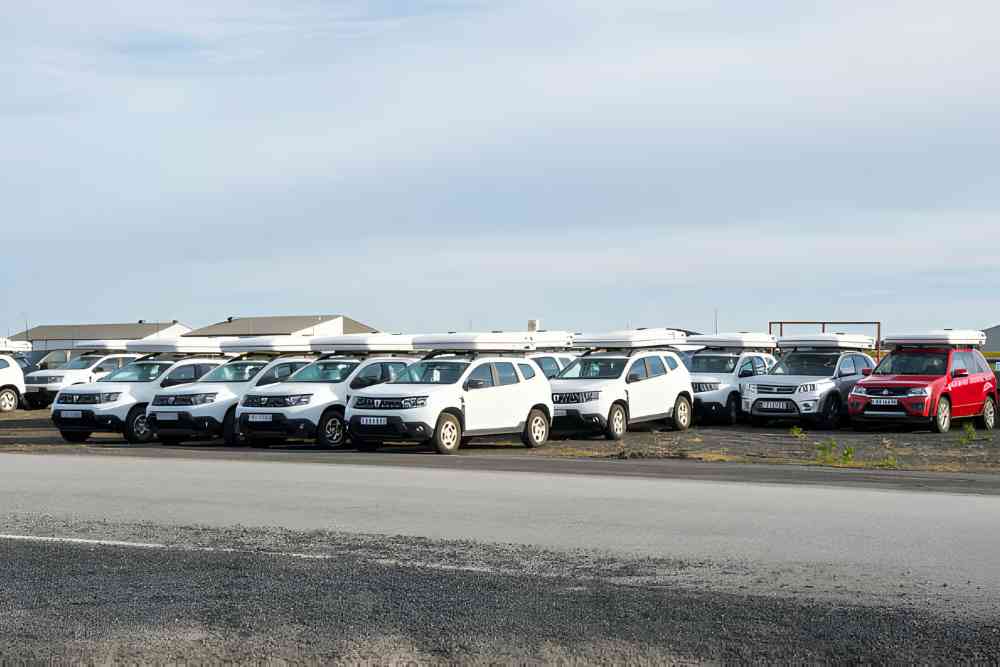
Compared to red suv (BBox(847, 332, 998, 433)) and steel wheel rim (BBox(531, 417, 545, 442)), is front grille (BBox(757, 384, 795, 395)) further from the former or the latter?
steel wheel rim (BBox(531, 417, 545, 442))

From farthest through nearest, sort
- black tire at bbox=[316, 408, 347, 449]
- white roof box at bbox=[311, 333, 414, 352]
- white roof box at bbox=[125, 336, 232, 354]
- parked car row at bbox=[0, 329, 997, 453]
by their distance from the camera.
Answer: white roof box at bbox=[125, 336, 232, 354] → white roof box at bbox=[311, 333, 414, 352] → black tire at bbox=[316, 408, 347, 449] → parked car row at bbox=[0, 329, 997, 453]

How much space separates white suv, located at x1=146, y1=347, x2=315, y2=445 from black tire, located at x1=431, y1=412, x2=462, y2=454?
14.4 ft

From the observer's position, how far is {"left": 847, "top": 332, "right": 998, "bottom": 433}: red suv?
25.5 meters

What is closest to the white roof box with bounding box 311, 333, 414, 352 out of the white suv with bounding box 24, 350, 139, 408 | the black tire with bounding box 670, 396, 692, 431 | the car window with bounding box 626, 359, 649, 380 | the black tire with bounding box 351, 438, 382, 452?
the black tire with bounding box 351, 438, 382, 452

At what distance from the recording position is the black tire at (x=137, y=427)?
24.7m

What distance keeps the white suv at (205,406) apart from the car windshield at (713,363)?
10.3 m

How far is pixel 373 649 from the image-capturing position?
21.3 ft

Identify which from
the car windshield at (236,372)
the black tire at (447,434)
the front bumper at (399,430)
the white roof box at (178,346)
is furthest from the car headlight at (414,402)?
the white roof box at (178,346)

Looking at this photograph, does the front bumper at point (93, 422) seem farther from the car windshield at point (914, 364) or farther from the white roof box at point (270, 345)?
the car windshield at point (914, 364)

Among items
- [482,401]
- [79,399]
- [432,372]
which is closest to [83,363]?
[79,399]

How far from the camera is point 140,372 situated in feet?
85.7

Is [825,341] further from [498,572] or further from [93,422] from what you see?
[498,572]

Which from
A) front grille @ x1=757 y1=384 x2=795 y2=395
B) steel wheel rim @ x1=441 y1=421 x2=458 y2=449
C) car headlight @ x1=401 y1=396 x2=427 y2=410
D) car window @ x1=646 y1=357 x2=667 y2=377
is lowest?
steel wheel rim @ x1=441 y1=421 x2=458 y2=449

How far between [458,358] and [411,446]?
2.04 meters
